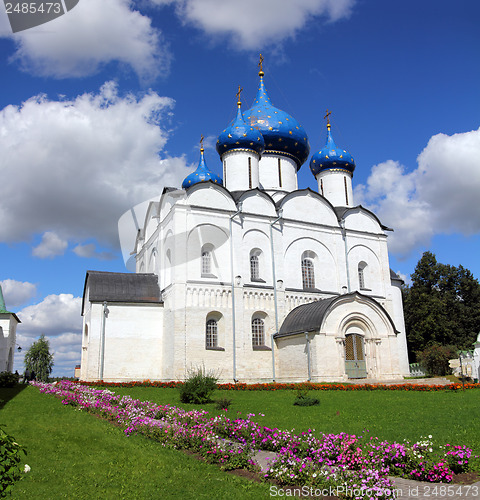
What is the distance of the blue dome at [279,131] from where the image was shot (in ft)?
85.4

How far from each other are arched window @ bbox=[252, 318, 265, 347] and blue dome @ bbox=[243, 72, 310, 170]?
9968 millimetres

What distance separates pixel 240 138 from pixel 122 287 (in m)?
9.37

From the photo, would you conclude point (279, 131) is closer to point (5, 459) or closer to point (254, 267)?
point (254, 267)

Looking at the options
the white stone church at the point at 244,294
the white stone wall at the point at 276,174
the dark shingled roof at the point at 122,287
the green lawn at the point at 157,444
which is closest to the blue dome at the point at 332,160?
the white stone wall at the point at 276,174

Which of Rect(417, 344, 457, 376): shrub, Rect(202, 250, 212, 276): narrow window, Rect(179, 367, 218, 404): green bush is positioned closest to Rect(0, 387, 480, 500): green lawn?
Rect(179, 367, 218, 404): green bush

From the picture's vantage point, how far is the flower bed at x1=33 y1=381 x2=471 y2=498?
5070mm

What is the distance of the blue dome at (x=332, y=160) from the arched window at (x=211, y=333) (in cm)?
1155

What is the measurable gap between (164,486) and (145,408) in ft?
15.7

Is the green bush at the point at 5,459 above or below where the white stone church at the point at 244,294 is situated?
below

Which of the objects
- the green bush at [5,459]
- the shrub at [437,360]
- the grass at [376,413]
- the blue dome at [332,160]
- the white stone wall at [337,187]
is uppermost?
the blue dome at [332,160]

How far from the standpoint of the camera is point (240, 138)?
24203mm

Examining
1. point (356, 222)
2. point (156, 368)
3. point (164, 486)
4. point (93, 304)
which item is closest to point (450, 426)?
point (164, 486)

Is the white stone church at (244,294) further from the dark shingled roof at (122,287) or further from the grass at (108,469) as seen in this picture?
the grass at (108,469)

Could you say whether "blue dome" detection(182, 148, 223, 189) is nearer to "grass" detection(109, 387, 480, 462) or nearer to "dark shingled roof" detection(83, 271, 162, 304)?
"dark shingled roof" detection(83, 271, 162, 304)
